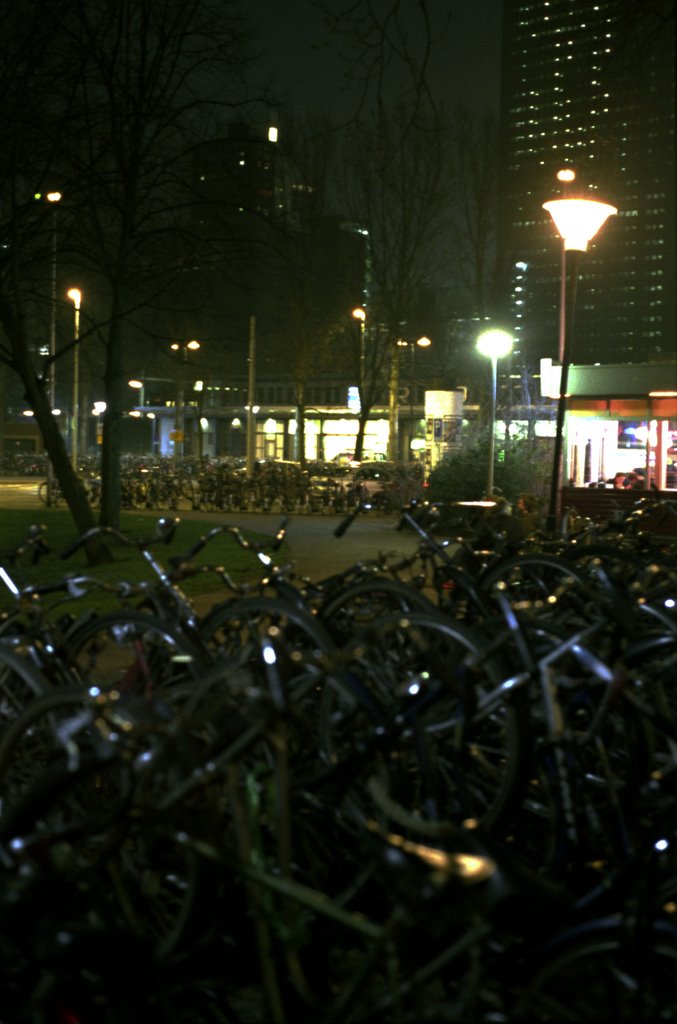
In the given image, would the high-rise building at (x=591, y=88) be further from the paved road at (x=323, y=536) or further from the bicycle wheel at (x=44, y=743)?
the bicycle wheel at (x=44, y=743)

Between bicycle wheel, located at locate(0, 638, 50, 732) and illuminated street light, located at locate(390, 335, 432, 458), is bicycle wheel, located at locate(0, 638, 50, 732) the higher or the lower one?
the lower one

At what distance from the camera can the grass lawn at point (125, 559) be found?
14.2 m

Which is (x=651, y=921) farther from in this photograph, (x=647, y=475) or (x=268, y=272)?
(x=647, y=475)

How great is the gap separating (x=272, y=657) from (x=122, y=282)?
51.3 ft

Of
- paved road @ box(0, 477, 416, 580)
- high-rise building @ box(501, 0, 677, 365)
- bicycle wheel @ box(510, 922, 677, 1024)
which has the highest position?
high-rise building @ box(501, 0, 677, 365)

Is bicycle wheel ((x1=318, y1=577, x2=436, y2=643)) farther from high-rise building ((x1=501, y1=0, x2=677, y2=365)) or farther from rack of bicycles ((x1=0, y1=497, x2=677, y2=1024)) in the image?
high-rise building ((x1=501, y1=0, x2=677, y2=365))

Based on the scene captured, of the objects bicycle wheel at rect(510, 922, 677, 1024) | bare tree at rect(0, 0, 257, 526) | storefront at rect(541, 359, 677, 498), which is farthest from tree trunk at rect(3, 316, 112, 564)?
bicycle wheel at rect(510, 922, 677, 1024)

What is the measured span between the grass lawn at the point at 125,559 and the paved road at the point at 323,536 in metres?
0.73

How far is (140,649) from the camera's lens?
4.86 m

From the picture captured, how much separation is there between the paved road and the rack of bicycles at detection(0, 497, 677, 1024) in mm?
7590

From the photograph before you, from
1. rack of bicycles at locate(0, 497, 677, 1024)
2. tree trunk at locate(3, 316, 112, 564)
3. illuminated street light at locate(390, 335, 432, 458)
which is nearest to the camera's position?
rack of bicycles at locate(0, 497, 677, 1024)

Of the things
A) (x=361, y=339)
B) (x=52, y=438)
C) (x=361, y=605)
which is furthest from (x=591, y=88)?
(x=361, y=339)

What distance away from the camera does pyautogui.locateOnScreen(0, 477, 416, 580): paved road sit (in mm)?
19203

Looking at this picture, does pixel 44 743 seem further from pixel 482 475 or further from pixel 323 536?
pixel 482 475
